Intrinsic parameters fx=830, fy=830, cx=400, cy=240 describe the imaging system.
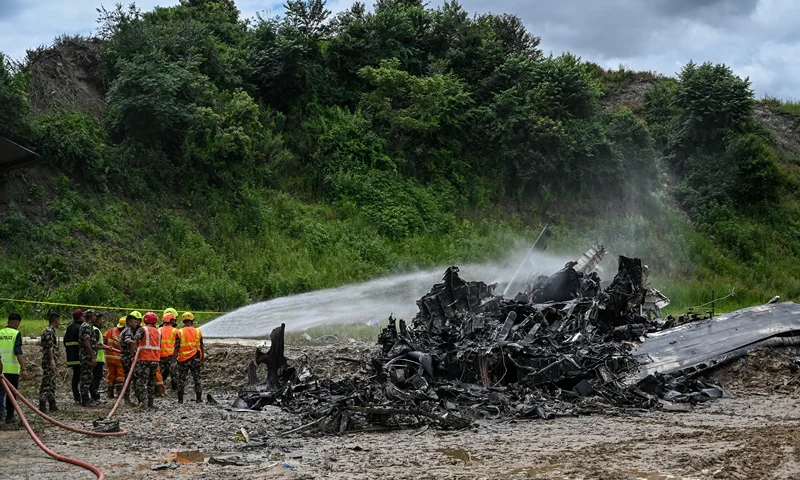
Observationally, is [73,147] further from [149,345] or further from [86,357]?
[149,345]

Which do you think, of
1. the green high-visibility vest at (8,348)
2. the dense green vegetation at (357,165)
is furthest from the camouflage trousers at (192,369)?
the dense green vegetation at (357,165)

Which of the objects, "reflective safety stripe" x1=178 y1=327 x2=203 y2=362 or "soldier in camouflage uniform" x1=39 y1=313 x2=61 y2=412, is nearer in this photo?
"soldier in camouflage uniform" x1=39 y1=313 x2=61 y2=412

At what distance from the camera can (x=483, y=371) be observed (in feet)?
48.6

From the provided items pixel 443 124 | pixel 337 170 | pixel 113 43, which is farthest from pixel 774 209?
pixel 113 43

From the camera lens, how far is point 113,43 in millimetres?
31875

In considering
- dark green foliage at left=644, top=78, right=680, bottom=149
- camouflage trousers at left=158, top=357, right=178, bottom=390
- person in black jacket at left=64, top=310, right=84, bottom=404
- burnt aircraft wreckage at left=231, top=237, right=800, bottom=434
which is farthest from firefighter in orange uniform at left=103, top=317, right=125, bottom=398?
dark green foliage at left=644, top=78, right=680, bottom=149

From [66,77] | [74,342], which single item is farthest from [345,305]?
[66,77]

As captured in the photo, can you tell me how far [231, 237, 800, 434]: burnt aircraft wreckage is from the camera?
43.5 feet

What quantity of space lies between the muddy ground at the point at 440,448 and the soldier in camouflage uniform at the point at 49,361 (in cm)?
33

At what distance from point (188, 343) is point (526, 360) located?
6.07 m

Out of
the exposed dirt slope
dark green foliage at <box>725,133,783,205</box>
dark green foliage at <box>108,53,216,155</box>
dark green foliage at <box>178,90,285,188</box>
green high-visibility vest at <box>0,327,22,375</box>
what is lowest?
green high-visibility vest at <box>0,327,22,375</box>

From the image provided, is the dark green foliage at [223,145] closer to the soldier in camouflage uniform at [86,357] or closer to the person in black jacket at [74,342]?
the person in black jacket at [74,342]

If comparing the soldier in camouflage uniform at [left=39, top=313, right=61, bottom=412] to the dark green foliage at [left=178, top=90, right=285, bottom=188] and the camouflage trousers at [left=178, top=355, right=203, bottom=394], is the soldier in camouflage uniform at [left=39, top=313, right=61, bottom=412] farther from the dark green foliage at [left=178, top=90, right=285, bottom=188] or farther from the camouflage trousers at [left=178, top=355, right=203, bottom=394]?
the dark green foliage at [left=178, top=90, right=285, bottom=188]

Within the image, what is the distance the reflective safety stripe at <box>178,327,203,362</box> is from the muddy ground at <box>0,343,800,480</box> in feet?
2.90
